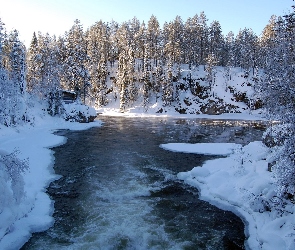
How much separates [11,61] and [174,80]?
44.8 metres

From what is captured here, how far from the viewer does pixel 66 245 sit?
10.8 metres

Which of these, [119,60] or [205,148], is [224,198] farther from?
[119,60]

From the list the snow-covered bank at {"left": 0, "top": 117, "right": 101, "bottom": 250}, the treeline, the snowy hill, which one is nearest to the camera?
the snow-covered bank at {"left": 0, "top": 117, "right": 101, "bottom": 250}

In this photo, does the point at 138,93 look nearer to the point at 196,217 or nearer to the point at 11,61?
the point at 11,61

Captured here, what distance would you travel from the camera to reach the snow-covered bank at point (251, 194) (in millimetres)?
10875

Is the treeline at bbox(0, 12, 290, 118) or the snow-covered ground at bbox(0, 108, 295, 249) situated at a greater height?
the treeline at bbox(0, 12, 290, 118)

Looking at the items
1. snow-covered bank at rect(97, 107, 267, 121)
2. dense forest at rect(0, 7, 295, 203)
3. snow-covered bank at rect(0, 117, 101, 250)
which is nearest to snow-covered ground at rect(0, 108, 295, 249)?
snow-covered bank at rect(0, 117, 101, 250)

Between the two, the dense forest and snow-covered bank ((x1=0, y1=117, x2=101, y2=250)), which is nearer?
snow-covered bank ((x1=0, y1=117, x2=101, y2=250))

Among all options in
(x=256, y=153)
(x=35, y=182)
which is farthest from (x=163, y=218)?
(x=256, y=153)

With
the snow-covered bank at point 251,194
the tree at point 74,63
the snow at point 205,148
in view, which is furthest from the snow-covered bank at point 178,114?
the snow-covered bank at point 251,194

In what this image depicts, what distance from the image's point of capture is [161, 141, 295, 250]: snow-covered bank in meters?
10.9

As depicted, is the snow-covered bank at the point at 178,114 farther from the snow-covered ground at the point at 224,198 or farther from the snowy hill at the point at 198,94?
the snow-covered ground at the point at 224,198

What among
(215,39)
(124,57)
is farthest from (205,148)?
(215,39)

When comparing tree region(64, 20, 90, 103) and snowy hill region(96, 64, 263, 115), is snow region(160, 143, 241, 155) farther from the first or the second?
snowy hill region(96, 64, 263, 115)
